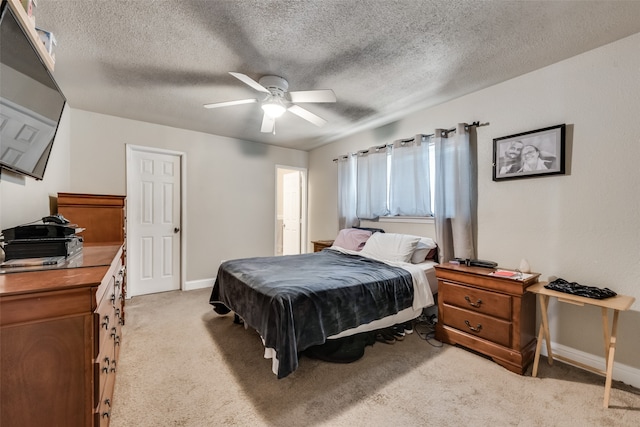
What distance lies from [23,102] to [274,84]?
162 centimetres

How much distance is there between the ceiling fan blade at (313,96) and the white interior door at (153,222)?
8.61 ft

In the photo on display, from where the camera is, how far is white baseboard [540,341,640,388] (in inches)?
74.9

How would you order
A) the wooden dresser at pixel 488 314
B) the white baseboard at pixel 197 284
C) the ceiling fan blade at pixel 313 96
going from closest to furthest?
the wooden dresser at pixel 488 314 → the ceiling fan blade at pixel 313 96 → the white baseboard at pixel 197 284

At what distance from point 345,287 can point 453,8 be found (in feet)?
6.45

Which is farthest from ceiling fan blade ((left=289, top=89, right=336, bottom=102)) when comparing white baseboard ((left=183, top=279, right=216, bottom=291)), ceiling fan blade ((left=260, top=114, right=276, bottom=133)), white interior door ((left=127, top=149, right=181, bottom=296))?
white baseboard ((left=183, top=279, right=216, bottom=291))

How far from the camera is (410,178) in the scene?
3.38 m

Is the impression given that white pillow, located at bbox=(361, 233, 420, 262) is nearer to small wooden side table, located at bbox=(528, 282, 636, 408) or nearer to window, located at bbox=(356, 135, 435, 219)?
window, located at bbox=(356, 135, 435, 219)

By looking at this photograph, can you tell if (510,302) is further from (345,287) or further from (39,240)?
(39,240)

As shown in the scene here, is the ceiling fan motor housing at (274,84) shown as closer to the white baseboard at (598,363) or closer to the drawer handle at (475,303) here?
the drawer handle at (475,303)

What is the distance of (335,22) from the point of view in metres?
1.79

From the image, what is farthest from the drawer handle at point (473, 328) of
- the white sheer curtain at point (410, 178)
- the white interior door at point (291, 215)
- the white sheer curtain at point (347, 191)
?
the white interior door at point (291, 215)

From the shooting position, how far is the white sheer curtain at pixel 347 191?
422 centimetres

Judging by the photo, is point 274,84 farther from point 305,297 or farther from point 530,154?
point 530,154

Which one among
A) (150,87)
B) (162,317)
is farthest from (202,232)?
(150,87)
